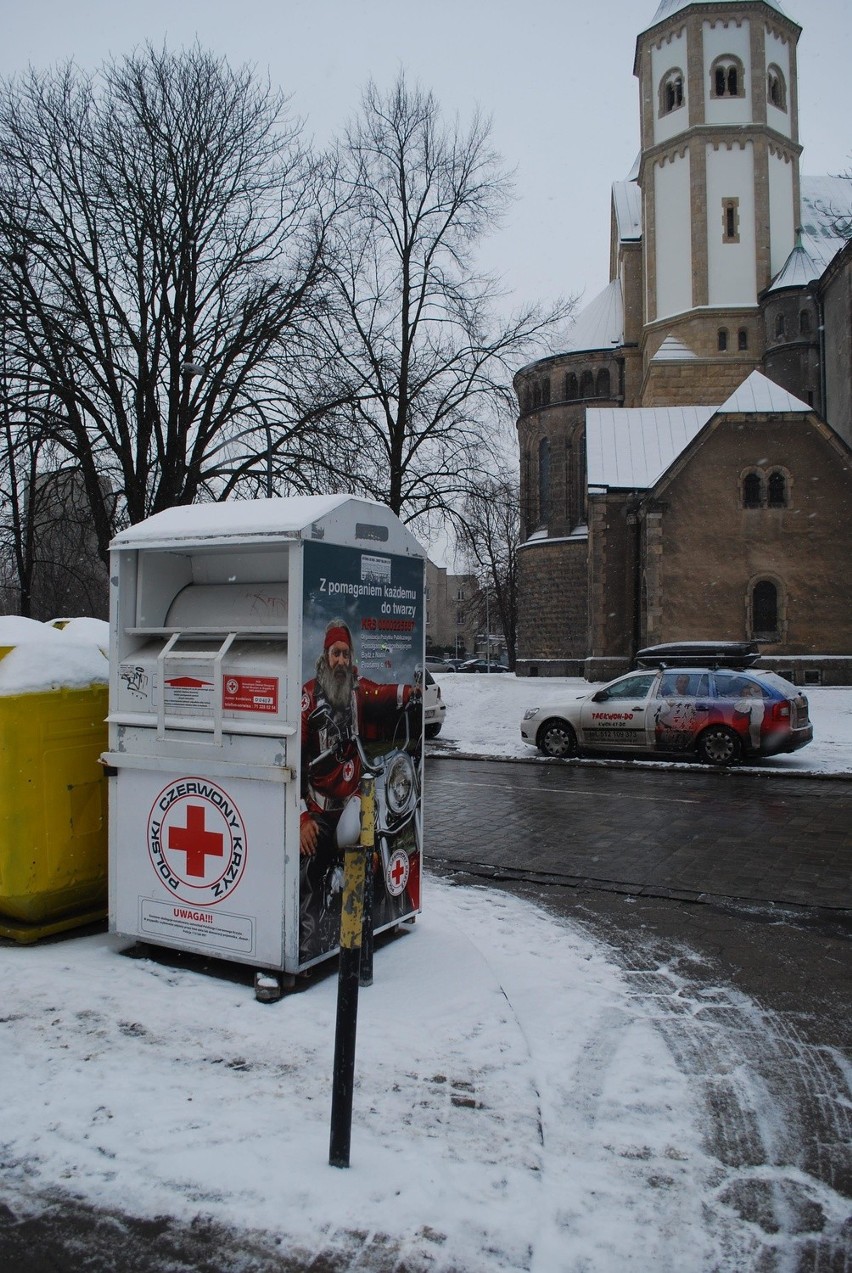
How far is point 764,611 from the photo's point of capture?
31.4m

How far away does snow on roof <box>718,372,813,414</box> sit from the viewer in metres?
30.8

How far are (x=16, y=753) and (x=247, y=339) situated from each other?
1759cm

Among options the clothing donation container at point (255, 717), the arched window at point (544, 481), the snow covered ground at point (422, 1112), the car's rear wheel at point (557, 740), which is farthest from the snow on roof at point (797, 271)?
the snow covered ground at point (422, 1112)

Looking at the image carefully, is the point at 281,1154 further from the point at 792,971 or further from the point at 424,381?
the point at 424,381

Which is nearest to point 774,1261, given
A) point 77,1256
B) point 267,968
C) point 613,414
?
point 77,1256

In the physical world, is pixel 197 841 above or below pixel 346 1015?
above

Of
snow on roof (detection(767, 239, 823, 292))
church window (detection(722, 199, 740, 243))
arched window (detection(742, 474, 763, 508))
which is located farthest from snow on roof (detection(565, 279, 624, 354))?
arched window (detection(742, 474, 763, 508))

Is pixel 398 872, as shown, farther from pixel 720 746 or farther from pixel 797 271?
pixel 797 271

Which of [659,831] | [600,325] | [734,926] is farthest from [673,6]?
[734,926]

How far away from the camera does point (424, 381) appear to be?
25219 millimetres

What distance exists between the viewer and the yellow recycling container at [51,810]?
5.23 m

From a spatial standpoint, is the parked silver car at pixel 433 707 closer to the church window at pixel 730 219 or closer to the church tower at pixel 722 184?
the church tower at pixel 722 184

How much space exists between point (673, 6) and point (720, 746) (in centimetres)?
4403

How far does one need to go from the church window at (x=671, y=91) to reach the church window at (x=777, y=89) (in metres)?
3.93
